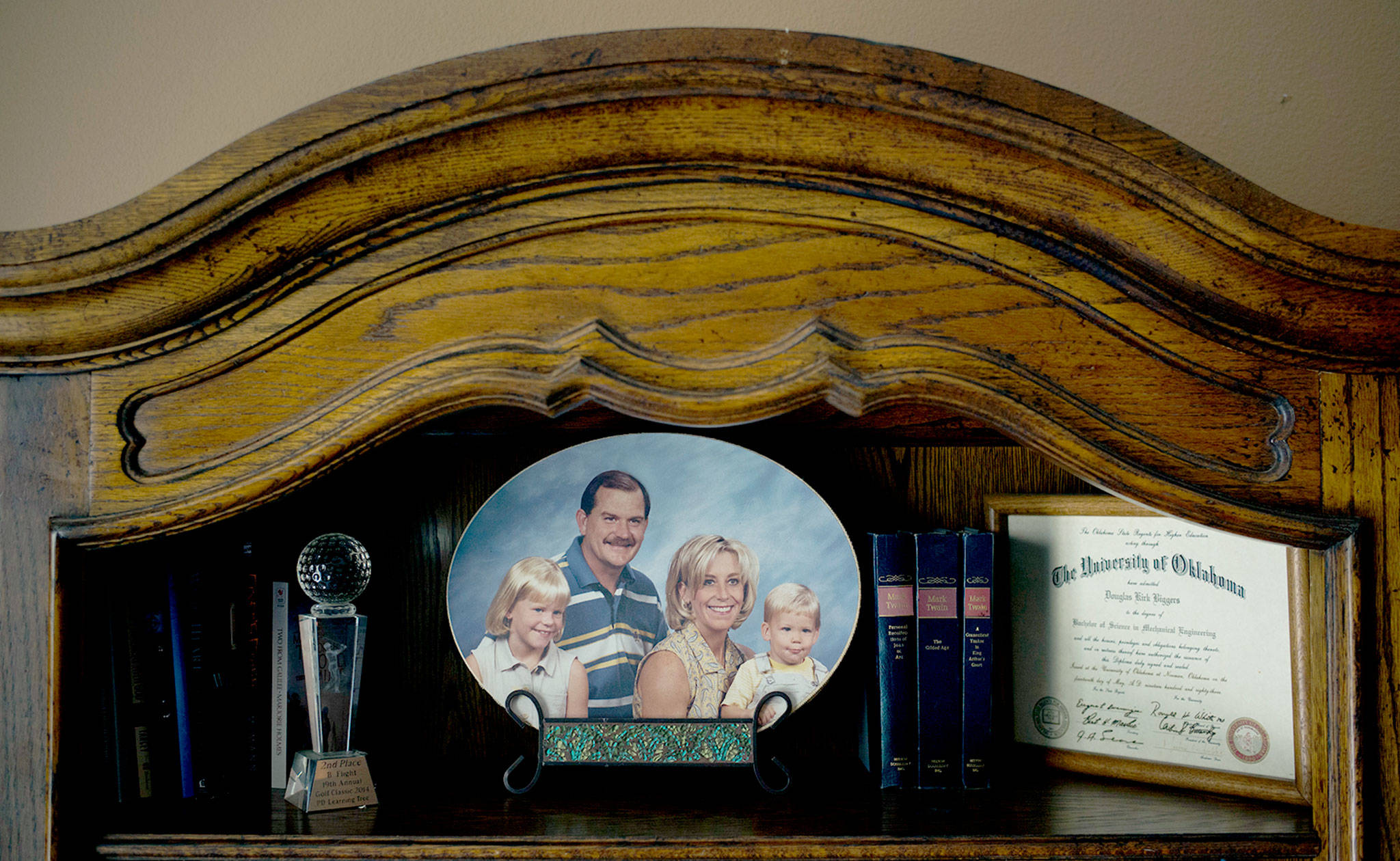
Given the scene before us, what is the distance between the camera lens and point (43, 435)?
718mm

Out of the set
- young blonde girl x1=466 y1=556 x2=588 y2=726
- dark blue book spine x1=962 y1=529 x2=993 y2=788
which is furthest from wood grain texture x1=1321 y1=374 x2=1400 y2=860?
young blonde girl x1=466 y1=556 x2=588 y2=726

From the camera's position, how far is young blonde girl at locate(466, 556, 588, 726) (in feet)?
3.01

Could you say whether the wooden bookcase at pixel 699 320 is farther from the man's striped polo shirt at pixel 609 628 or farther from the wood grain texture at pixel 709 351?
the man's striped polo shirt at pixel 609 628

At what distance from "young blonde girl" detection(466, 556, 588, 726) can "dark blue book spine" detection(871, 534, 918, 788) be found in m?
0.32

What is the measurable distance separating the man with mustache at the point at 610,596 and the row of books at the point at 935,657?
25 centimetres

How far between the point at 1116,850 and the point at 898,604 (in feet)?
0.92

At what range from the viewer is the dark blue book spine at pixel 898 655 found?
2.89 feet

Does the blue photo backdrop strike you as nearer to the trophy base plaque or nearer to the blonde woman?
the blonde woman

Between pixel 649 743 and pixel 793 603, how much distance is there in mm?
212

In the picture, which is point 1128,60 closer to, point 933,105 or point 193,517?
point 933,105

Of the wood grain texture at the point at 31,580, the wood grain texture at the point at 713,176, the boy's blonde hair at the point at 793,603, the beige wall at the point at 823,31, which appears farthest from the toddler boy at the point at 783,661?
the beige wall at the point at 823,31

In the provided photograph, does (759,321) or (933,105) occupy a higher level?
(933,105)

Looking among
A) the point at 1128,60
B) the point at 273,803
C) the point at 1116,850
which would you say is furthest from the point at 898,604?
the point at 1128,60
